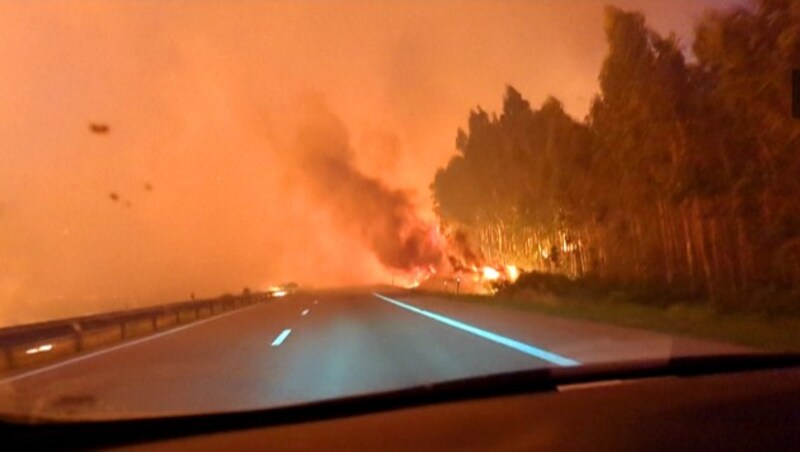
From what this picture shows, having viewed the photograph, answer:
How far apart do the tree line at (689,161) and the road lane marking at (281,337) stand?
13797mm

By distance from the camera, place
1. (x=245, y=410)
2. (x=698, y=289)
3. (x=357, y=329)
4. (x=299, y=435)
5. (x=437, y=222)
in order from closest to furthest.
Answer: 1. (x=299, y=435)
2. (x=245, y=410)
3. (x=357, y=329)
4. (x=698, y=289)
5. (x=437, y=222)

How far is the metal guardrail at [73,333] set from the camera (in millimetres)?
14594

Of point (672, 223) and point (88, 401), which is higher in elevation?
point (672, 223)

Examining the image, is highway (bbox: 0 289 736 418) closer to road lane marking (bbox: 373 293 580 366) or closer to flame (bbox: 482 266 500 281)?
road lane marking (bbox: 373 293 580 366)

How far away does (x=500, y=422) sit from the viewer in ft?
12.9

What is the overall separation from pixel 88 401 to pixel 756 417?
12.1 ft

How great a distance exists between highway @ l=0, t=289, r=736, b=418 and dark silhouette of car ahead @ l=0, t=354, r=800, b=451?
0.24m

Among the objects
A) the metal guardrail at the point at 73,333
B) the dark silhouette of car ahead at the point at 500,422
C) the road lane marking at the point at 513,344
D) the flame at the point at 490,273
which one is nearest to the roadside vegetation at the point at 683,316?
the road lane marking at the point at 513,344

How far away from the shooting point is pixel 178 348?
1540 centimetres

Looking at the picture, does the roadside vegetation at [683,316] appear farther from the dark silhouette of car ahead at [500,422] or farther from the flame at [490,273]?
the flame at [490,273]

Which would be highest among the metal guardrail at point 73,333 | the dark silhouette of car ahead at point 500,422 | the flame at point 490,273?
the flame at point 490,273

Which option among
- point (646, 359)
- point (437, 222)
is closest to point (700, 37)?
point (646, 359)

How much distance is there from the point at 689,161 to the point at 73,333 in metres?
20.4

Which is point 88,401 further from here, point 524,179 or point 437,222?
point 437,222
